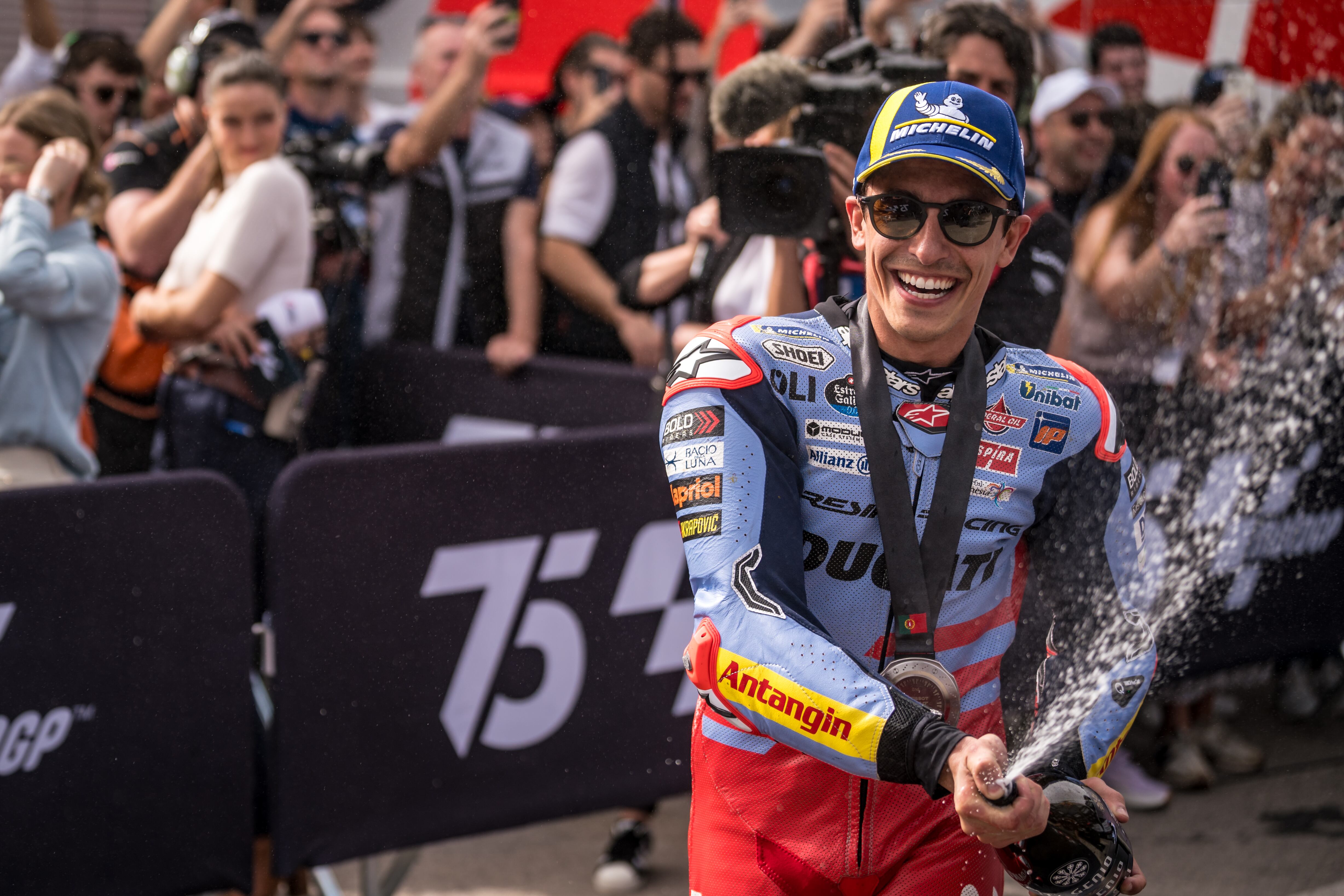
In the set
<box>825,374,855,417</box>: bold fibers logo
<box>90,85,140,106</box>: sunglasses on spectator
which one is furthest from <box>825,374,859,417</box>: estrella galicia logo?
<box>90,85,140,106</box>: sunglasses on spectator

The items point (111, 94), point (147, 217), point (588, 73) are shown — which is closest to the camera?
point (147, 217)

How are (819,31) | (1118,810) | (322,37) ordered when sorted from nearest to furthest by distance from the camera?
(1118,810), (819,31), (322,37)

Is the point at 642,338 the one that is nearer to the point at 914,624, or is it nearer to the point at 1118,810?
the point at 914,624

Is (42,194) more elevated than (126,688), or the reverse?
(42,194)

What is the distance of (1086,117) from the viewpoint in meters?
6.29

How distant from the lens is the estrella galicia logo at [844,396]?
232cm

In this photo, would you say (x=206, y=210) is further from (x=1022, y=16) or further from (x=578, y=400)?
(x=1022, y=16)

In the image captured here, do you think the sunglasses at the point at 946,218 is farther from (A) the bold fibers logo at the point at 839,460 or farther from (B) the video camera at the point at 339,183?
(B) the video camera at the point at 339,183

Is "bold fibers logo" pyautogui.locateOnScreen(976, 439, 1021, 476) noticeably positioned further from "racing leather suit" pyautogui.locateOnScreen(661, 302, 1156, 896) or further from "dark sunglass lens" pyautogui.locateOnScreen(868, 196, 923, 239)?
"dark sunglass lens" pyautogui.locateOnScreen(868, 196, 923, 239)

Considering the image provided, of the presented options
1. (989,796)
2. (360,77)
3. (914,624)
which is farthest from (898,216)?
(360,77)

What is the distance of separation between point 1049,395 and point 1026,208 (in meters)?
A: 1.22

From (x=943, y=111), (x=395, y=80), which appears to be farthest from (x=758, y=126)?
(x=395, y=80)

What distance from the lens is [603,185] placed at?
5984mm

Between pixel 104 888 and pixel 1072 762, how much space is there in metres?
2.70
